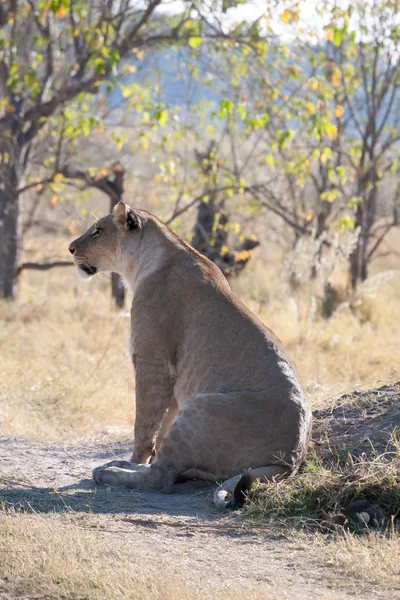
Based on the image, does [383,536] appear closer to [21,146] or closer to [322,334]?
[322,334]

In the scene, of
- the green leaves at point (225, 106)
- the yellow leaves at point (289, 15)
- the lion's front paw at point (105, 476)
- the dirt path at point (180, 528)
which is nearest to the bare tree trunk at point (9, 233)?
the green leaves at point (225, 106)

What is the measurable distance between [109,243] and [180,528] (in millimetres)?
2371

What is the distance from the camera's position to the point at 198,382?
5508 millimetres

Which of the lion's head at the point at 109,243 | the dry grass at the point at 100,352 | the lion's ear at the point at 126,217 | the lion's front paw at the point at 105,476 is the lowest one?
the lion's front paw at the point at 105,476

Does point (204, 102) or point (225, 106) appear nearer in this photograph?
point (225, 106)

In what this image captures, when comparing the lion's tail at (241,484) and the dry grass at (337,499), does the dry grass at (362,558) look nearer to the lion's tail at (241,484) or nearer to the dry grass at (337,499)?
the dry grass at (337,499)

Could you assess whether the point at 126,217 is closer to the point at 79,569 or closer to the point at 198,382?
the point at 198,382

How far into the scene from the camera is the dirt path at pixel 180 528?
3.86 metres

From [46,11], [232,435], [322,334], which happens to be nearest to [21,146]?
[46,11]

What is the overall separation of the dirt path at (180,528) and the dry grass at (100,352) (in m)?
1.35

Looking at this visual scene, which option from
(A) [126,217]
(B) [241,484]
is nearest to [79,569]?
(B) [241,484]

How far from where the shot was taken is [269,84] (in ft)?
39.3

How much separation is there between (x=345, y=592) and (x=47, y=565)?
123 cm

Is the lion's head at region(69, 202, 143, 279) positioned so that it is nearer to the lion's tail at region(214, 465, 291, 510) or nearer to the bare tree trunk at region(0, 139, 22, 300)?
the lion's tail at region(214, 465, 291, 510)
